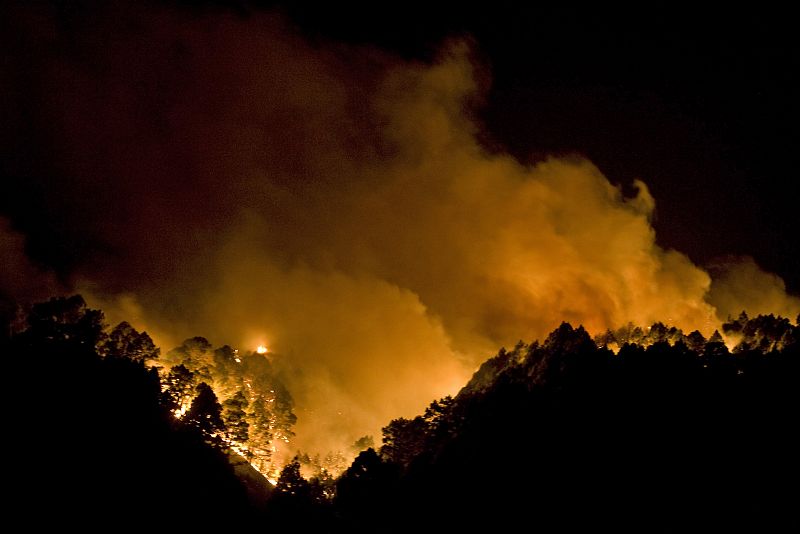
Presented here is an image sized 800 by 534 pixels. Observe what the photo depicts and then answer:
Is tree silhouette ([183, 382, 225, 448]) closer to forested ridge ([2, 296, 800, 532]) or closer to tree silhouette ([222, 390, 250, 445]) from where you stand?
forested ridge ([2, 296, 800, 532])

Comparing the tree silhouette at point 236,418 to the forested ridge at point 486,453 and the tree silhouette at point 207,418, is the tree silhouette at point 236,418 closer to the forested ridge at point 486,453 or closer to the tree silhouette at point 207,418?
the forested ridge at point 486,453

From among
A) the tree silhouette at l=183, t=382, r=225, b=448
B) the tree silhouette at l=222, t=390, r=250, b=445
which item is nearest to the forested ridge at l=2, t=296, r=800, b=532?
the tree silhouette at l=183, t=382, r=225, b=448

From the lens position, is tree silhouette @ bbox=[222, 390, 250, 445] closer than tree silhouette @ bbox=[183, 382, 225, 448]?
No

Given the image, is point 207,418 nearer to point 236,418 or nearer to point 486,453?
point 236,418

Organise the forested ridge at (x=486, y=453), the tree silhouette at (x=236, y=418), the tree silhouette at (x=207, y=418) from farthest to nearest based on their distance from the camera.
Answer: the tree silhouette at (x=236, y=418)
the tree silhouette at (x=207, y=418)
the forested ridge at (x=486, y=453)

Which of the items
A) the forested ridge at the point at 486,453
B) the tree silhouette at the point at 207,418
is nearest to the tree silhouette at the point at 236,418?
the forested ridge at the point at 486,453

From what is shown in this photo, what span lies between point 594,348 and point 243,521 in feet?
116

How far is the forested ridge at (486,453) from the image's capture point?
37.5 metres

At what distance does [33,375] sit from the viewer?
4153cm

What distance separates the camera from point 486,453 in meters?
44.1

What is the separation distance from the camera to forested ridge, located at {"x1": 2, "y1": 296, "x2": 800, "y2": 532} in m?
37.5

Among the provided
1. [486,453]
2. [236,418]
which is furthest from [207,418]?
[486,453]

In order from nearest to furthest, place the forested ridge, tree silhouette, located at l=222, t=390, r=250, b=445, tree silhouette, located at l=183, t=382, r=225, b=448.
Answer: the forested ridge < tree silhouette, located at l=183, t=382, r=225, b=448 < tree silhouette, located at l=222, t=390, r=250, b=445

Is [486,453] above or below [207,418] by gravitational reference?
above
